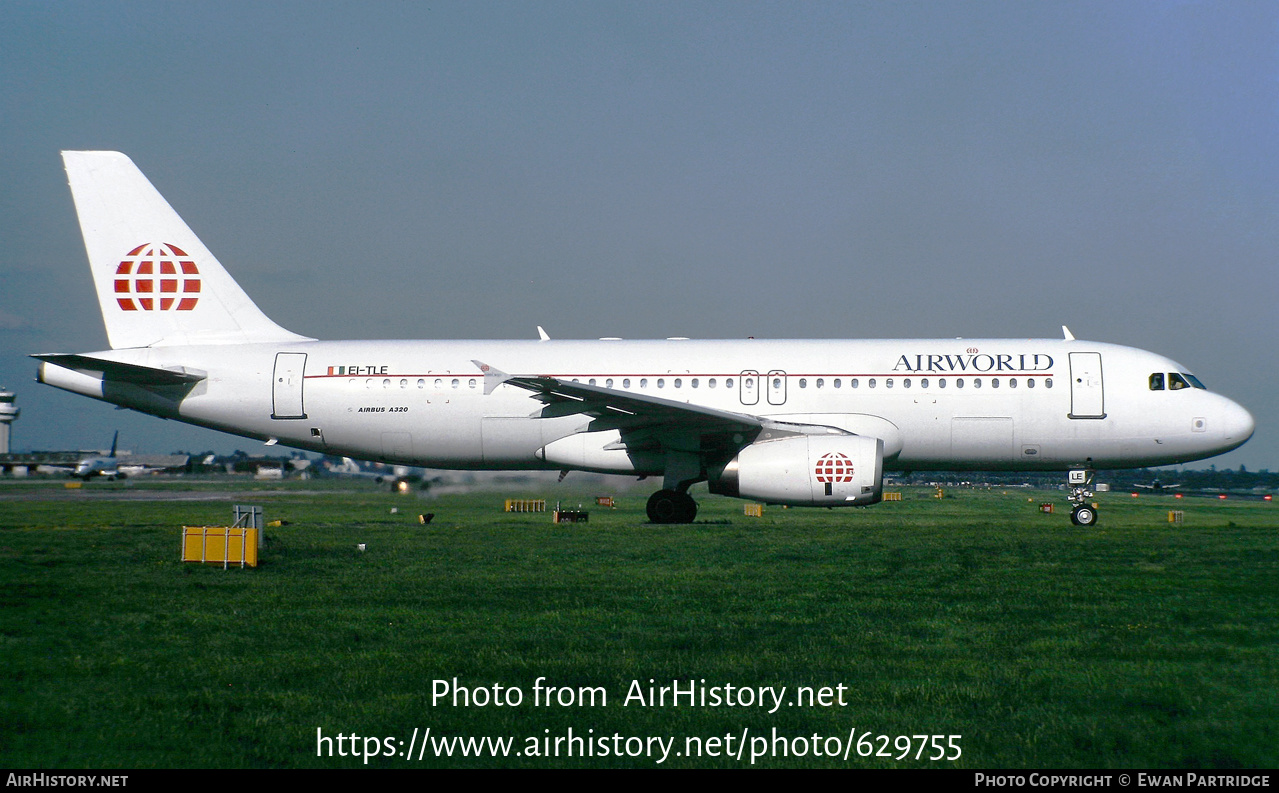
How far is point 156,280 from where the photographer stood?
1948 centimetres

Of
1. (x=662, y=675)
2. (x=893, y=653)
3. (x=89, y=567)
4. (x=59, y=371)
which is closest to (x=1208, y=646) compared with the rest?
(x=893, y=653)

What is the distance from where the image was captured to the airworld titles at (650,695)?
216 inches

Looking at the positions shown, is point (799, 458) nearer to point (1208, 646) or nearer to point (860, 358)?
point (860, 358)

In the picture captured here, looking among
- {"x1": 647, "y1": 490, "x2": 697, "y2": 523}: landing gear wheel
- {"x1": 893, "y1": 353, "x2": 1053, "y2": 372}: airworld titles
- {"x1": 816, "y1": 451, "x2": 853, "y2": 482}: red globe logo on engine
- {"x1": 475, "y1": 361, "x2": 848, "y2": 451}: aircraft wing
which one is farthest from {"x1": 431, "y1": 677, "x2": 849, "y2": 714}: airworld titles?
{"x1": 893, "y1": 353, "x2": 1053, "y2": 372}: airworld titles

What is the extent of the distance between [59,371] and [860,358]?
14.4 m

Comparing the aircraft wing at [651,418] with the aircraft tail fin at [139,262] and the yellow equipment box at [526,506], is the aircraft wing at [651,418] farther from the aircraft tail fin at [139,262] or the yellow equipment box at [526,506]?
the aircraft tail fin at [139,262]

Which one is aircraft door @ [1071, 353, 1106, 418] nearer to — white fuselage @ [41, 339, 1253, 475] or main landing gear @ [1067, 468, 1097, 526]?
white fuselage @ [41, 339, 1253, 475]

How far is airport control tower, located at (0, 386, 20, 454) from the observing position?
47297mm

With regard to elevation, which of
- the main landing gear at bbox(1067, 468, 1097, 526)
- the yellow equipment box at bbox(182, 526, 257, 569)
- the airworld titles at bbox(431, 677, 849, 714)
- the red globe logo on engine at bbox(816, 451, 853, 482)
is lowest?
the airworld titles at bbox(431, 677, 849, 714)

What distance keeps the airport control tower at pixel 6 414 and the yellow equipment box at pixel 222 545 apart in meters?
39.8

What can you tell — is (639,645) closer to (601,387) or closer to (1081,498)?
(601,387)

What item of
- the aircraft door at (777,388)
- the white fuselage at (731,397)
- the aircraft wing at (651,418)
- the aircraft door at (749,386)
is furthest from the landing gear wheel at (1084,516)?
the aircraft door at (749,386)


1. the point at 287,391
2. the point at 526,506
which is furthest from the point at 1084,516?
the point at 287,391

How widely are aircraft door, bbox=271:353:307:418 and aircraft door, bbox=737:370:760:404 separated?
8003mm
